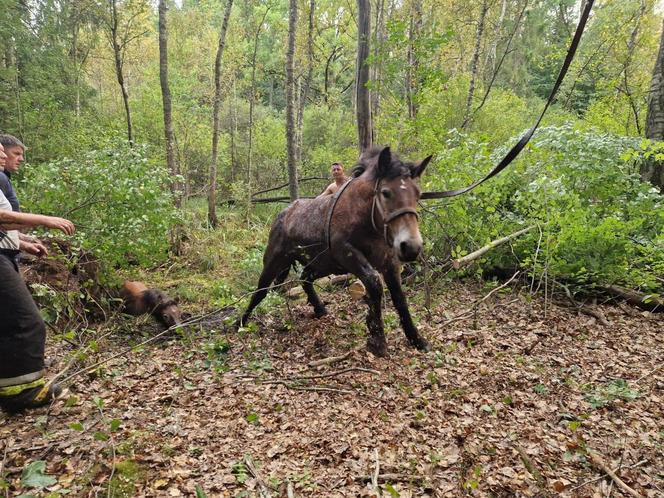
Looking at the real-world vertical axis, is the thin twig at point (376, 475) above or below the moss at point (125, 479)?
below

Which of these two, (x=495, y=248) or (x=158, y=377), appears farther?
(x=495, y=248)

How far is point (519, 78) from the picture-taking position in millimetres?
26703

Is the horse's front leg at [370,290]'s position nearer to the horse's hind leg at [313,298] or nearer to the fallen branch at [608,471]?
the horse's hind leg at [313,298]

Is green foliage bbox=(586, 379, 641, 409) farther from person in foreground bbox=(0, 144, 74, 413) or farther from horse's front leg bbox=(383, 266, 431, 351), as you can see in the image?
person in foreground bbox=(0, 144, 74, 413)

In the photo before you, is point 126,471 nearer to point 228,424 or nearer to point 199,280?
point 228,424

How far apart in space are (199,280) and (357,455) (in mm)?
7715

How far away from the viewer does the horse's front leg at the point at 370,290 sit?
413cm

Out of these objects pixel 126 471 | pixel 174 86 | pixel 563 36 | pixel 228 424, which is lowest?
pixel 228 424

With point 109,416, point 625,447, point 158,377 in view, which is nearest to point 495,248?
point 625,447

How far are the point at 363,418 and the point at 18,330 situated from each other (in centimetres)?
274

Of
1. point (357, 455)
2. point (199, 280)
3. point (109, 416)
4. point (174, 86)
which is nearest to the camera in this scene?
point (357, 455)

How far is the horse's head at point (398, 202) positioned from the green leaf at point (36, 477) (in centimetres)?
299

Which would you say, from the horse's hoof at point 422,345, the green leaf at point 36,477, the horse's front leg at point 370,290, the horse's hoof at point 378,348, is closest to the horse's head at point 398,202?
the horse's front leg at point 370,290

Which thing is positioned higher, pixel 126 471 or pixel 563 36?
pixel 563 36
